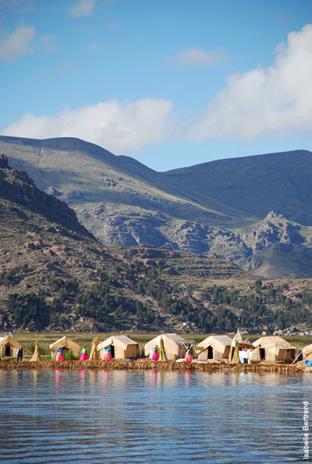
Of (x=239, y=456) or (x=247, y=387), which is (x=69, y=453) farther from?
(x=247, y=387)

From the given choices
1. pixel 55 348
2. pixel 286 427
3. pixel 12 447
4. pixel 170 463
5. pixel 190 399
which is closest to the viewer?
pixel 170 463

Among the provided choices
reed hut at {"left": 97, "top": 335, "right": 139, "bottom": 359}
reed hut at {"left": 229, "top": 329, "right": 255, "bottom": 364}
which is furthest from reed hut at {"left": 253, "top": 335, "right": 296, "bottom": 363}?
reed hut at {"left": 97, "top": 335, "right": 139, "bottom": 359}

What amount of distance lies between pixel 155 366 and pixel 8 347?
20.2m

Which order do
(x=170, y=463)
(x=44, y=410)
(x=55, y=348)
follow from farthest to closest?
(x=55, y=348) < (x=44, y=410) < (x=170, y=463)

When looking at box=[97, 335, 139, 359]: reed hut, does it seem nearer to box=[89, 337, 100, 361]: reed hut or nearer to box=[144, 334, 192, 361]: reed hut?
box=[144, 334, 192, 361]: reed hut

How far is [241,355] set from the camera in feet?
354

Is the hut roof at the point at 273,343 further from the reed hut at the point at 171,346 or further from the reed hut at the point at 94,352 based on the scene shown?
the reed hut at the point at 94,352

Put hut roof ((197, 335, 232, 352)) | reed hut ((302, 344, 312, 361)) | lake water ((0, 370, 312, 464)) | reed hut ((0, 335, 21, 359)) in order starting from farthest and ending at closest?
hut roof ((197, 335, 232, 352)) < reed hut ((0, 335, 21, 359)) < reed hut ((302, 344, 312, 361)) < lake water ((0, 370, 312, 464))

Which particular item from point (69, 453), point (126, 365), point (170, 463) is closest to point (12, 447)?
point (69, 453)

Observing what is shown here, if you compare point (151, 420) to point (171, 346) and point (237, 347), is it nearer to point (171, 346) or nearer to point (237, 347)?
point (237, 347)

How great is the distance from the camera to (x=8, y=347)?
4601 inches

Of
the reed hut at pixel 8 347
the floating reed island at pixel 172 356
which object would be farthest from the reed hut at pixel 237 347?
the reed hut at pixel 8 347

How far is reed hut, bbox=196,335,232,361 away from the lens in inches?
4619

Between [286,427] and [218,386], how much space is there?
1052 inches
